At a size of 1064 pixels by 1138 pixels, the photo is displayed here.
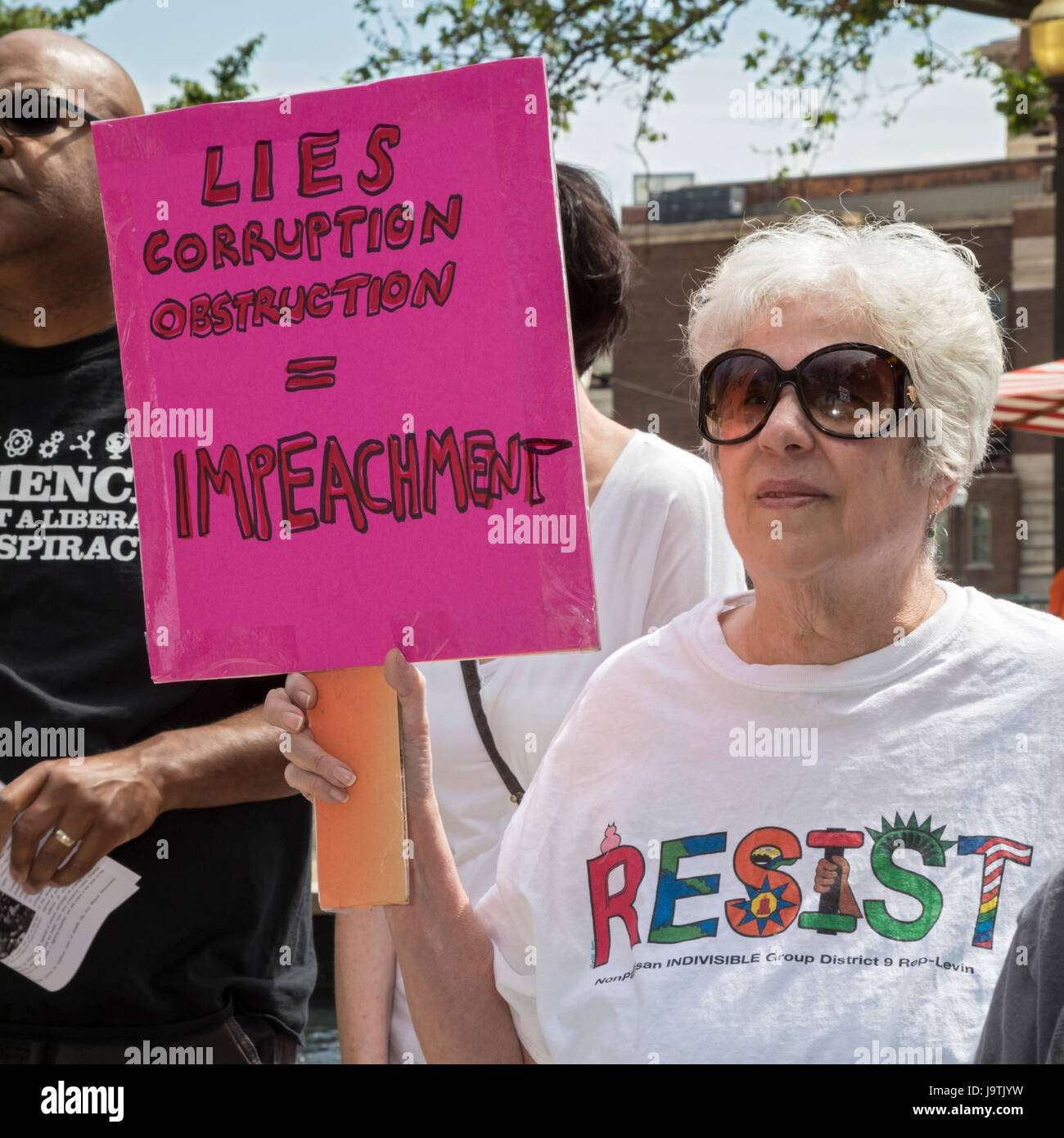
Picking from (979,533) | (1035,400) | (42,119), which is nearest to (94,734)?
(42,119)

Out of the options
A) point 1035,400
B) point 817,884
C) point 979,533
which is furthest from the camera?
point 979,533

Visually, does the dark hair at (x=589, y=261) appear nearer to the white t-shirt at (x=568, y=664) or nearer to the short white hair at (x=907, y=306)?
the white t-shirt at (x=568, y=664)

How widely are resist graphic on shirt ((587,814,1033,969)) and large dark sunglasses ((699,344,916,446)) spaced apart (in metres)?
0.45

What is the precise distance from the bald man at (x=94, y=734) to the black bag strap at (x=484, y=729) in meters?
0.32

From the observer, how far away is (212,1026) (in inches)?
82.3

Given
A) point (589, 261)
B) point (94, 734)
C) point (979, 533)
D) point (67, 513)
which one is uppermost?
point (589, 261)

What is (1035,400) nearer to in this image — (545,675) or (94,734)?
(545,675)

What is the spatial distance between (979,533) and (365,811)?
1356 inches

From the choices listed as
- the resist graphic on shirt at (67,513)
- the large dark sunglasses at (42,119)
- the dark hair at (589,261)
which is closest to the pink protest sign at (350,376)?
the resist graphic on shirt at (67,513)

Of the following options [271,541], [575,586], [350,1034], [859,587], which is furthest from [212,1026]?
[859,587]

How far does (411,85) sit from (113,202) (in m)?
0.41

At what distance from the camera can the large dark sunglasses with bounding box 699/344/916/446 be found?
162 cm

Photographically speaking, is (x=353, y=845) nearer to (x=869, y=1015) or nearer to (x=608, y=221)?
(x=869, y=1015)

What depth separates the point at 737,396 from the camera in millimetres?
1687
